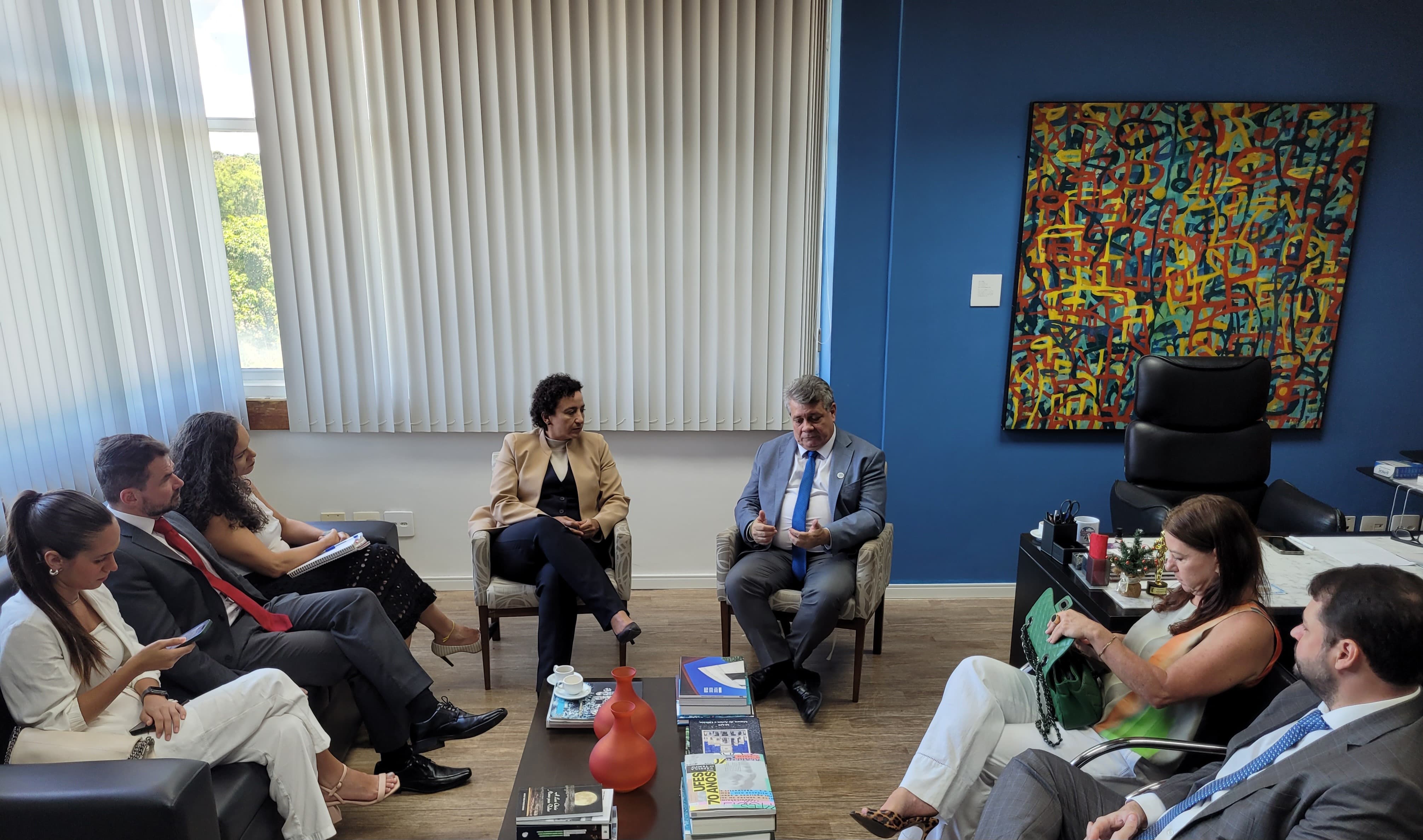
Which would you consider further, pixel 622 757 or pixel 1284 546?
pixel 1284 546

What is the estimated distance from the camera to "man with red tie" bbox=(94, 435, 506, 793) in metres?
2.12

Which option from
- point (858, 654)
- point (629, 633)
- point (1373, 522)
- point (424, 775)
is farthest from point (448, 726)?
point (1373, 522)

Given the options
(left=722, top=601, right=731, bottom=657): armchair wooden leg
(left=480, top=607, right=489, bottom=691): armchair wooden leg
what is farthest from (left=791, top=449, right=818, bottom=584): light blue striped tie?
(left=480, top=607, right=489, bottom=691): armchair wooden leg

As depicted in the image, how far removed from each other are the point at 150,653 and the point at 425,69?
2655mm

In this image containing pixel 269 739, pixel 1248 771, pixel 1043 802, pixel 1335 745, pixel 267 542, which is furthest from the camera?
pixel 267 542

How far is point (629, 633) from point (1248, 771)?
1.93 metres

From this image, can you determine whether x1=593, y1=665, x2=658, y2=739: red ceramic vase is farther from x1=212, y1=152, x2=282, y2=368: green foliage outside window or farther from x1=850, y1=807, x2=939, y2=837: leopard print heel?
x1=212, y1=152, x2=282, y2=368: green foliage outside window

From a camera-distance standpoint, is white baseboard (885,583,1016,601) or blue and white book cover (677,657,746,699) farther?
white baseboard (885,583,1016,601)

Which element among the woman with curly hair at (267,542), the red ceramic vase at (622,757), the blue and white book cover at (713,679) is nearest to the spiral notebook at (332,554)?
the woman with curly hair at (267,542)

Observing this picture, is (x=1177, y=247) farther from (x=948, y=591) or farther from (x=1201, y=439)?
(x=948, y=591)

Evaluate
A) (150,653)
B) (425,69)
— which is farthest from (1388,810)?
(425,69)

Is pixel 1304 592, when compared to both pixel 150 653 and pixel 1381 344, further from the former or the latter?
pixel 150 653

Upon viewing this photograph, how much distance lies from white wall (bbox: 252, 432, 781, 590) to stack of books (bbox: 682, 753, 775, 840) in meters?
2.08

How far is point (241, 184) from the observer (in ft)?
11.9
